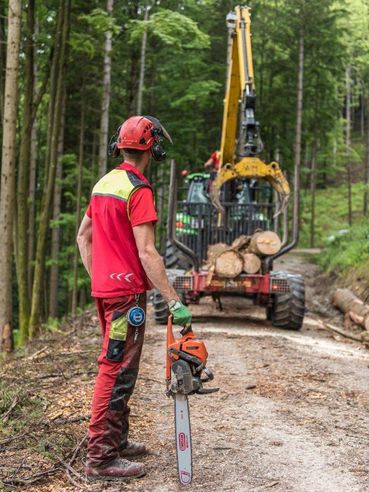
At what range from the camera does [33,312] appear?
13.0 m

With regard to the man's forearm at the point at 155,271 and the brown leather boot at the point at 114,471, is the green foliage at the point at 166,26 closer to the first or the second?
the man's forearm at the point at 155,271

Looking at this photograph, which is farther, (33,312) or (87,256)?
(33,312)

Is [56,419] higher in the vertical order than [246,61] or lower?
lower

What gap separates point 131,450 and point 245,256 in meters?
6.58

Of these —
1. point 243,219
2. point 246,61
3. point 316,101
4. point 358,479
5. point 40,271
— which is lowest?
point 358,479

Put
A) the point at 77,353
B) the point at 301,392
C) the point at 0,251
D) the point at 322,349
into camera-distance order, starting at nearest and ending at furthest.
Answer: the point at 301,392, the point at 77,353, the point at 322,349, the point at 0,251

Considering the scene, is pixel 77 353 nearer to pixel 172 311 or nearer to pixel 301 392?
pixel 301 392

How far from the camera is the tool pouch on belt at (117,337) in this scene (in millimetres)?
4242

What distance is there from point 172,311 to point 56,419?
1.91m

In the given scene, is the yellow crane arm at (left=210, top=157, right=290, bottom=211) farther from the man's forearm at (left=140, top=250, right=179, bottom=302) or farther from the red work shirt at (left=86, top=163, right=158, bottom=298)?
the man's forearm at (left=140, top=250, right=179, bottom=302)

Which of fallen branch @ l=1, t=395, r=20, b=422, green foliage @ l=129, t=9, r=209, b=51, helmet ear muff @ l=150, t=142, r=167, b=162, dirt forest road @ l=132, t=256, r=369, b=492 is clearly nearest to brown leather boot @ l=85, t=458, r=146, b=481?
dirt forest road @ l=132, t=256, r=369, b=492

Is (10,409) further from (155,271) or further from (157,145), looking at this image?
(157,145)

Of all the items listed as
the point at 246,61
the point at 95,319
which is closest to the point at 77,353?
the point at 95,319

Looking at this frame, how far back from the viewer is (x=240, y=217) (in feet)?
39.9
